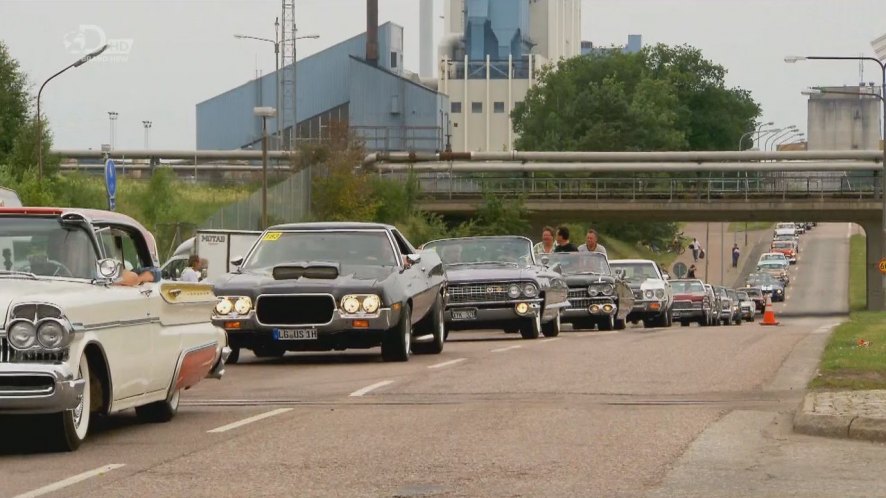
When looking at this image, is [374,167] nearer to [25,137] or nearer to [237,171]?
[237,171]

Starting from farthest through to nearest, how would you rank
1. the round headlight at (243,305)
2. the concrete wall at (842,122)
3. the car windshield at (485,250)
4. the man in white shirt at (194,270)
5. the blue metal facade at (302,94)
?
the concrete wall at (842,122) → the blue metal facade at (302,94) → the car windshield at (485,250) → the man in white shirt at (194,270) → the round headlight at (243,305)

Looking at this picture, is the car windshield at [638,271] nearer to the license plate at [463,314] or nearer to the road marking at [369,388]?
the license plate at [463,314]

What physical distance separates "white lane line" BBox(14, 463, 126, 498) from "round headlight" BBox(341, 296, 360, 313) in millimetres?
9365

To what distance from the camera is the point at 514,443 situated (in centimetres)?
1191

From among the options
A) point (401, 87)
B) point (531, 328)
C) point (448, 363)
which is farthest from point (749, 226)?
point (448, 363)

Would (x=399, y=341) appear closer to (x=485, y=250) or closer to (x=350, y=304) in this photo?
(x=350, y=304)

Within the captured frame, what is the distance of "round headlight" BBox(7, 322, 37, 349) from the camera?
1105 centimetres

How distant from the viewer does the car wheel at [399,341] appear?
2066 cm

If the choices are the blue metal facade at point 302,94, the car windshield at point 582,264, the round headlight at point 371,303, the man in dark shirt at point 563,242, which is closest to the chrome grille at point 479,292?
the man in dark shirt at point 563,242

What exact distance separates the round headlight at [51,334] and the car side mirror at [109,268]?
3.09 ft

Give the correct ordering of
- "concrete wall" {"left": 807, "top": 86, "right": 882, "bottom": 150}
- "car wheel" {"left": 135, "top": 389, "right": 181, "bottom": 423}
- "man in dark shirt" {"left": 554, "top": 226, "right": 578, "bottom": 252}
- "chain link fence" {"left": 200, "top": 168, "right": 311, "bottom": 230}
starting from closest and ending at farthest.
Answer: "car wheel" {"left": 135, "top": 389, "right": 181, "bottom": 423}
"man in dark shirt" {"left": 554, "top": 226, "right": 578, "bottom": 252}
"chain link fence" {"left": 200, "top": 168, "right": 311, "bottom": 230}
"concrete wall" {"left": 807, "top": 86, "right": 882, "bottom": 150}

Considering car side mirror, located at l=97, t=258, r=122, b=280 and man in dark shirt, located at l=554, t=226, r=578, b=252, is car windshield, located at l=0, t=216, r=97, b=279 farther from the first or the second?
man in dark shirt, located at l=554, t=226, r=578, b=252

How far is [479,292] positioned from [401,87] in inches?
3286

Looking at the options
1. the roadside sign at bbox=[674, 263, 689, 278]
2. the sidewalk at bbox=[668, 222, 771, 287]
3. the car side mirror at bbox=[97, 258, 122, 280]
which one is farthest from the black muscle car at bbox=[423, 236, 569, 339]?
the sidewalk at bbox=[668, 222, 771, 287]
